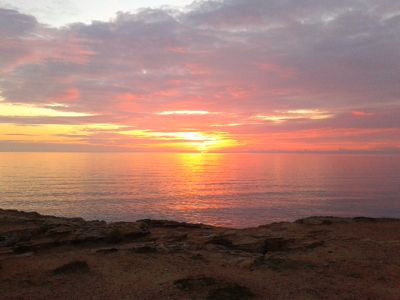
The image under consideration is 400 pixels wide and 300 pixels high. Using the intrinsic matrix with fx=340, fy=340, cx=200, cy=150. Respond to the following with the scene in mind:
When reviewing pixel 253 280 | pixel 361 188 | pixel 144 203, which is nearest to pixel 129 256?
pixel 253 280

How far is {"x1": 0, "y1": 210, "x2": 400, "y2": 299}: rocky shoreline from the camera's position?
1558 centimetres

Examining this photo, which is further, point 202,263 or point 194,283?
point 202,263

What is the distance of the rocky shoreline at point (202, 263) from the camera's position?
15578mm

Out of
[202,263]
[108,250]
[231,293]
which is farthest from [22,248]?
[231,293]

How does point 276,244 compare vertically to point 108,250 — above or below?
above

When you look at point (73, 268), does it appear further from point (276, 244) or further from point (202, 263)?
point (276, 244)

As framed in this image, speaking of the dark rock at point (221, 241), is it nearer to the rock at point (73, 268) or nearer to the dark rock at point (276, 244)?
the dark rock at point (276, 244)

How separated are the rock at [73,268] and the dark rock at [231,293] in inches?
296

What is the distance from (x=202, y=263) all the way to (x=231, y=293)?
4.70 metres

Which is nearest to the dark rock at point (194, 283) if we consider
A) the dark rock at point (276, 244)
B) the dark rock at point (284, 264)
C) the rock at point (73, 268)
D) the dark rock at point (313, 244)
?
the dark rock at point (284, 264)

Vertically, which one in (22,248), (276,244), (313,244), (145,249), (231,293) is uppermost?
(313,244)

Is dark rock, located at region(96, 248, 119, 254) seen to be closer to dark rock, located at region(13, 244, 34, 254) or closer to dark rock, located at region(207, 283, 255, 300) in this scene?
dark rock, located at region(13, 244, 34, 254)

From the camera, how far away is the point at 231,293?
1502 cm

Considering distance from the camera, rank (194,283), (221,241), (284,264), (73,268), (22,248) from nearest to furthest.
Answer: (194,283), (73,268), (284,264), (22,248), (221,241)
